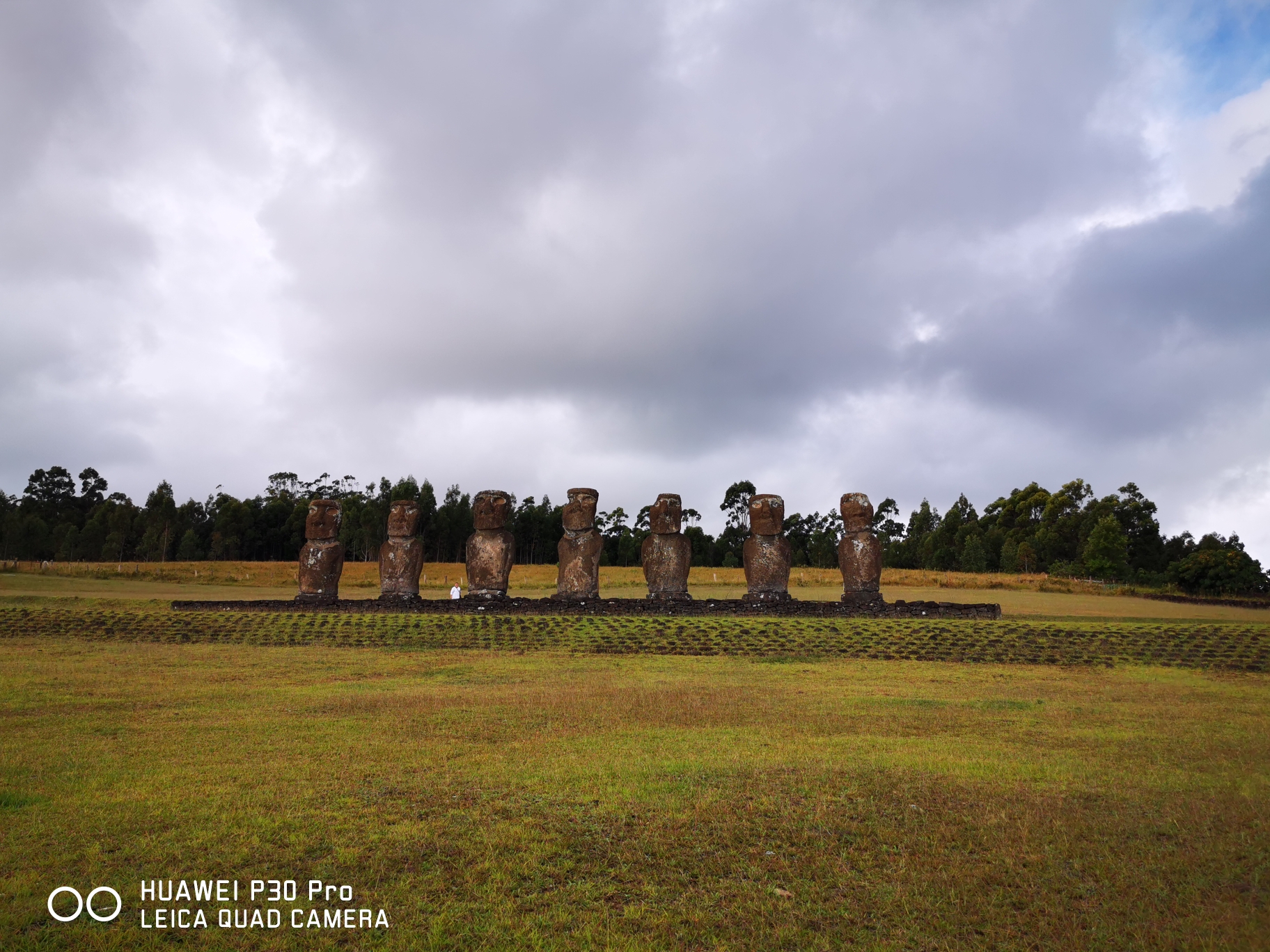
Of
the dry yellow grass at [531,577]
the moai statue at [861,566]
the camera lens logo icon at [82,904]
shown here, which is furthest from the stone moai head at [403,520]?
the camera lens logo icon at [82,904]

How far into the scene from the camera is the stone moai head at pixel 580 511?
25.2 m

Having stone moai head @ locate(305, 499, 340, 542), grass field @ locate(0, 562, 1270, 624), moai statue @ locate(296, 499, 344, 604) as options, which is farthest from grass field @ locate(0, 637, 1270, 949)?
grass field @ locate(0, 562, 1270, 624)

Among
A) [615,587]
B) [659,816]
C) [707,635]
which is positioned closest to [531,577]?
[615,587]

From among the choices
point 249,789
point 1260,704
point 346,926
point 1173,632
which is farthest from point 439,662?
point 1173,632

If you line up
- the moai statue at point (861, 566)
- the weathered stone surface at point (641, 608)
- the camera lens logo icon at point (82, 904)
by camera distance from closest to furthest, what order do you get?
the camera lens logo icon at point (82, 904) → the weathered stone surface at point (641, 608) → the moai statue at point (861, 566)

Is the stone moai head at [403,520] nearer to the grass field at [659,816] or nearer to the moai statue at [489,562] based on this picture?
the moai statue at [489,562]

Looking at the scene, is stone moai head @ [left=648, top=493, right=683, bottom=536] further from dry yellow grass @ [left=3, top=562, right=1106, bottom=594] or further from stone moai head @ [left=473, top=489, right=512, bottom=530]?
dry yellow grass @ [left=3, top=562, right=1106, bottom=594]

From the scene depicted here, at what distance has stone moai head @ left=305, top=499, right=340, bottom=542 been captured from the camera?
Result: 26.5m

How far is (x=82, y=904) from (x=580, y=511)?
68.8ft

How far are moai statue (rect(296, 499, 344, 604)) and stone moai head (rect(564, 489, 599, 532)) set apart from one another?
684cm

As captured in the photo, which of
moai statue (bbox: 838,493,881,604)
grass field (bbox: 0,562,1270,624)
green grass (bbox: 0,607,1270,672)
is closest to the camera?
green grass (bbox: 0,607,1270,672)

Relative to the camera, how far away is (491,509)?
26000 mm

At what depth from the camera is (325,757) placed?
7.26 meters

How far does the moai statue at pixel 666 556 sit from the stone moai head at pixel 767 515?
84.3 inches
